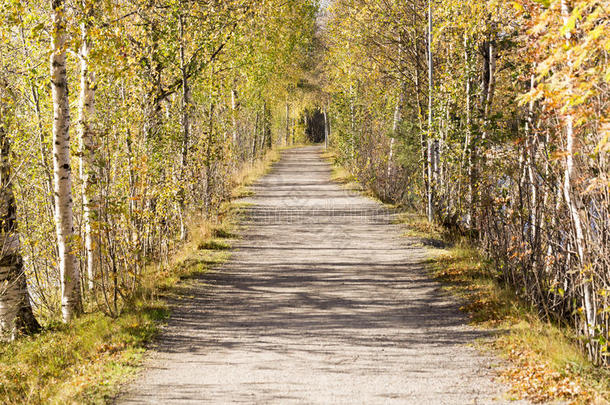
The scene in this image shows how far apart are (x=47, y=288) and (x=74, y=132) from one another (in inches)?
131

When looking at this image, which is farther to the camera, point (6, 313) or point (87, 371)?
point (6, 313)

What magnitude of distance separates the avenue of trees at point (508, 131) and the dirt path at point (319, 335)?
1392 mm

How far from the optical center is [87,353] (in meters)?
7.20

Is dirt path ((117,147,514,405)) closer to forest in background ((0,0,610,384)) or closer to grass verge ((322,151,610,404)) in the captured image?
grass verge ((322,151,610,404))

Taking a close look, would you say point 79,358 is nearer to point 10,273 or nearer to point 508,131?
point 10,273

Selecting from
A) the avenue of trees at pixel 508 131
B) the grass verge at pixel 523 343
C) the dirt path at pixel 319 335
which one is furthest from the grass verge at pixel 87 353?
the avenue of trees at pixel 508 131

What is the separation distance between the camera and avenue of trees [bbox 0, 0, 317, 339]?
27.0 feet

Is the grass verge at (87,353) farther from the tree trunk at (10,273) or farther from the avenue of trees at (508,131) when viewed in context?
the avenue of trees at (508,131)

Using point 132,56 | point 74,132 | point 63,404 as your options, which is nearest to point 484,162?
point 132,56

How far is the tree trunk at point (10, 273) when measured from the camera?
865cm

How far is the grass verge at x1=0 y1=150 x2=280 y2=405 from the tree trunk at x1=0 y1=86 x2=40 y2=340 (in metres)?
0.46

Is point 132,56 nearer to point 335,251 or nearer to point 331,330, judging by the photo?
point 335,251

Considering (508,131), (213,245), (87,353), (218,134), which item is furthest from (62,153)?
(508,131)

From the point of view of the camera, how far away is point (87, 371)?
21.3 feet
